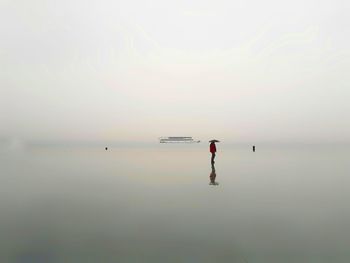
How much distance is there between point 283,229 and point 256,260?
4285mm

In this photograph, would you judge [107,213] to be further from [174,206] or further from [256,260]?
[256,260]

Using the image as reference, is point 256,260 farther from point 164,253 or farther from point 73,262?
point 73,262

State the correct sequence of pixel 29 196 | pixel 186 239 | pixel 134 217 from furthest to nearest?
pixel 29 196 → pixel 134 217 → pixel 186 239

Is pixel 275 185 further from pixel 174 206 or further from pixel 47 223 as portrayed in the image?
pixel 47 223

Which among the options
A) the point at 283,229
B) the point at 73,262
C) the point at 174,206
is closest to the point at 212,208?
the point at 174,206

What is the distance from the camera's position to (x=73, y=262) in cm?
1266

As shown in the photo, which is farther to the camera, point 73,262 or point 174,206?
point 174,206

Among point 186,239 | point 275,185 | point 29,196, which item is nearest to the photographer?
point 186,239

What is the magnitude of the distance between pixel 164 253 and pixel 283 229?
6945 millimetres

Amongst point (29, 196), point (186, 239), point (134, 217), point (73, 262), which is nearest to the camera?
point (73, 262)

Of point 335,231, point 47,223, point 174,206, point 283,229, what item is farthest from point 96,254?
point 335,231

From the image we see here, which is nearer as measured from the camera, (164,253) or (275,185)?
(164,253)

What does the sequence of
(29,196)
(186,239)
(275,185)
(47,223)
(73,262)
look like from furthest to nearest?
(275,185) → (29,196) → (47,223) → (186,239) → (73,262)

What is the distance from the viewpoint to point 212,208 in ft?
66.1
